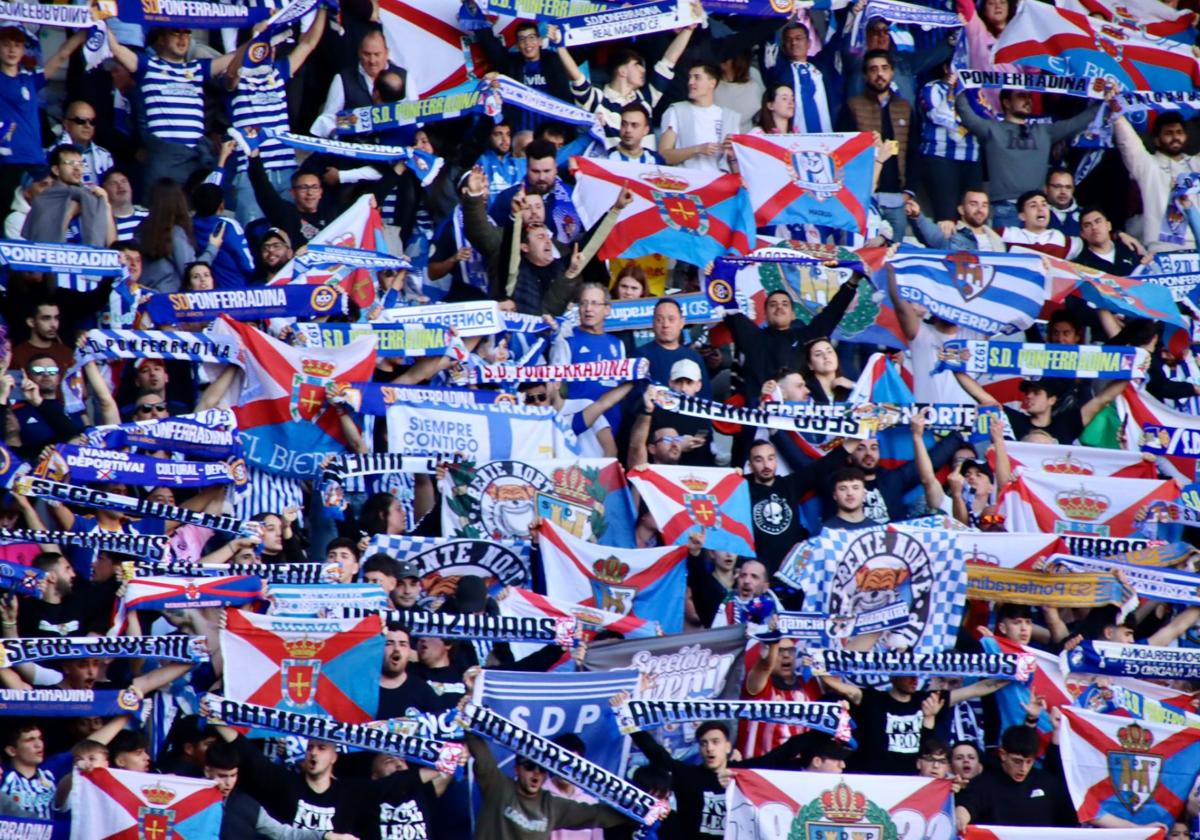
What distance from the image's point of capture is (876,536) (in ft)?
48.9

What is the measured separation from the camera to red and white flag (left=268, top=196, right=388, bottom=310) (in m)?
16.0

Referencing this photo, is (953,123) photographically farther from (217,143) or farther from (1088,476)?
(217,143)

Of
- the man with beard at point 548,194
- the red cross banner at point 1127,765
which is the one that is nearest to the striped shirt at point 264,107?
the man with beard at point 548,194

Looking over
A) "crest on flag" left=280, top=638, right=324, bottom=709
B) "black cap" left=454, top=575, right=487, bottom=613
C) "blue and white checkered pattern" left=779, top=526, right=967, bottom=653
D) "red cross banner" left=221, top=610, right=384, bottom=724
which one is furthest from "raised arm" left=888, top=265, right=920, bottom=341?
"crest on flag" left=280, top=638, right=324, bottom=709

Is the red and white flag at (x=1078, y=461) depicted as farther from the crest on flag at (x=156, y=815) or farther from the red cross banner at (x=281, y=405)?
the crest on flag at (x=156, y=815)

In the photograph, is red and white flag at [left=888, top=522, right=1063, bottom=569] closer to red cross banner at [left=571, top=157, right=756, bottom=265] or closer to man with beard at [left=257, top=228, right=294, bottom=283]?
red cross banner at [left=571, top=157, right=756, bottom=265]

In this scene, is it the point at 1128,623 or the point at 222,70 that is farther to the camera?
the point at 222,70

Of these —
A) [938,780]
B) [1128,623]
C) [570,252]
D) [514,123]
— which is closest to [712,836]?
[938,780]

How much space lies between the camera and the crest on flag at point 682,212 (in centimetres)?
1748

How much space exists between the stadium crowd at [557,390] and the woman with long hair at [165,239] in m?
0.03

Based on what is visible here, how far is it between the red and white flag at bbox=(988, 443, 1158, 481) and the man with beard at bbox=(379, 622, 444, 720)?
4.45m

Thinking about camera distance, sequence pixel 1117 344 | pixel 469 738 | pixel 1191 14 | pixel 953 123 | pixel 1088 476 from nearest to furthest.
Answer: pixel 469 738, pixel 1088 476, pixel 1117 344, pixel 953 123, pixel 1191 14

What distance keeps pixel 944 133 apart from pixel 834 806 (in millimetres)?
6856

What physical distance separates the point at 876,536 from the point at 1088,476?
6.82 feet
